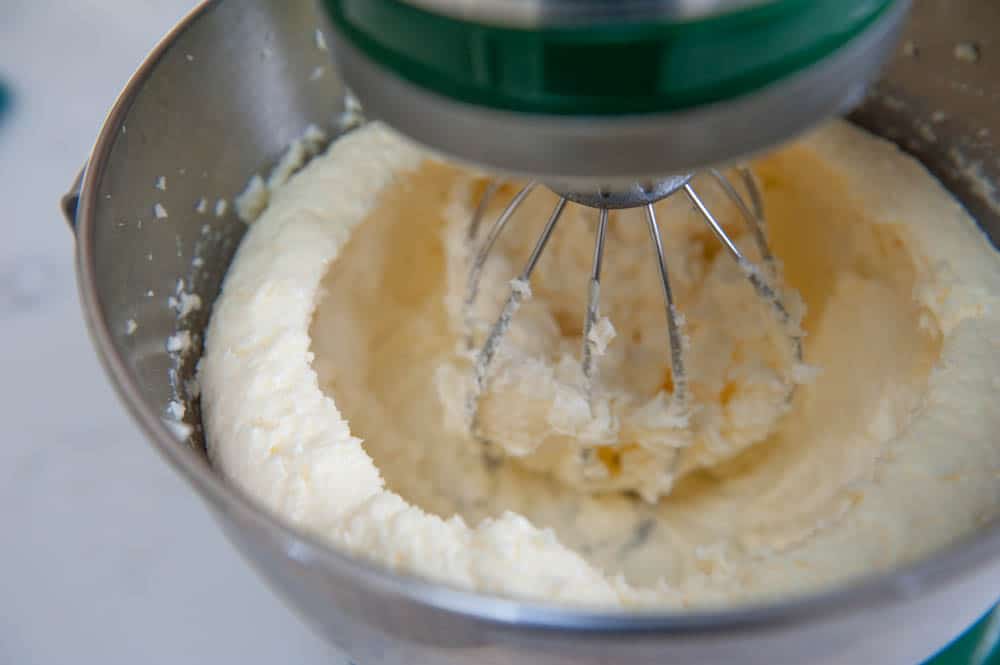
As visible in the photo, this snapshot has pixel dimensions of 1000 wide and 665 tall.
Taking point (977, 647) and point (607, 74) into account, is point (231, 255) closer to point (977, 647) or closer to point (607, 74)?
point (607, 74)

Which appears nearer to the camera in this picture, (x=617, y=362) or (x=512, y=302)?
(x=512, y=302)

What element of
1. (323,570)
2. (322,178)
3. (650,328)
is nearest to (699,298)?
(650,328)

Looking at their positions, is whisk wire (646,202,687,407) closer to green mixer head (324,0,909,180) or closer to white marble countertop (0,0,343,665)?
green mixer head (324,0,909,180)

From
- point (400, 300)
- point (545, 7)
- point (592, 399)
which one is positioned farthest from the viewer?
point (400, 300)

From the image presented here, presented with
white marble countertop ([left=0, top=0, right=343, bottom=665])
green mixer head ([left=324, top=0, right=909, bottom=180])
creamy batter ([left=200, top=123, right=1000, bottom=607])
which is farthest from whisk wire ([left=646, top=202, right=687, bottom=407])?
white marble countertop ([left=0, top=0, right=343, bottom=665])

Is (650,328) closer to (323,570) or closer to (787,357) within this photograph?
(787,357)

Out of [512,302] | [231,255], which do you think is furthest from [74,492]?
[512,302]

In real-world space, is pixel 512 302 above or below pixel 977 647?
above
